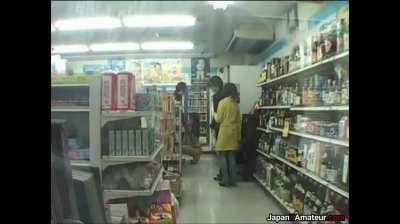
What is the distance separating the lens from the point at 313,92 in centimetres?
188

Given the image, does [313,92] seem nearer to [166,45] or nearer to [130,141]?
[166,45]

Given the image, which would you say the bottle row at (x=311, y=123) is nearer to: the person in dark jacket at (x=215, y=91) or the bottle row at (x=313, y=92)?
the bottle row at (x=313, y=92)

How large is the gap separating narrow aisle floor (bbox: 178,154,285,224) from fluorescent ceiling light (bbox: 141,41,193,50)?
0.48 m

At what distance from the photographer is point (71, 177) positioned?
123 cm

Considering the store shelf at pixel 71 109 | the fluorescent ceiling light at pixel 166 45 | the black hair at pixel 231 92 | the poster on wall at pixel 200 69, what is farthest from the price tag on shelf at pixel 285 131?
the store shelf at pixel 71 109

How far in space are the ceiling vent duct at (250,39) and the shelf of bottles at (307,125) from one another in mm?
105

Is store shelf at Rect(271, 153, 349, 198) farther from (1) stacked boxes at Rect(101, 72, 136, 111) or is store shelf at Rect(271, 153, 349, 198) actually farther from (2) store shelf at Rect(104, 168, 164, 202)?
(1) stacked boxes at Rect(101, 72, 136, 111)

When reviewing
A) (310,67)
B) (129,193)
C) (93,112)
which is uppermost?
(310,67)

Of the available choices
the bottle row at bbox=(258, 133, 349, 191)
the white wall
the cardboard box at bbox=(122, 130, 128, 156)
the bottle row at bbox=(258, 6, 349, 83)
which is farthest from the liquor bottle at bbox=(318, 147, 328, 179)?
the cardboard box at bbox=(122, 130, 128, 156)

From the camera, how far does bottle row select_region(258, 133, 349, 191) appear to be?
60.6 inches

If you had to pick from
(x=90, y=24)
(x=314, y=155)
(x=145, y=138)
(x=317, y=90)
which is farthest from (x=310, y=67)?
(x=90, y=24)

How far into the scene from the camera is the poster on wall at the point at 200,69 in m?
1.35

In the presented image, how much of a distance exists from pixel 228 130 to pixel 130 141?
1.76 ft
